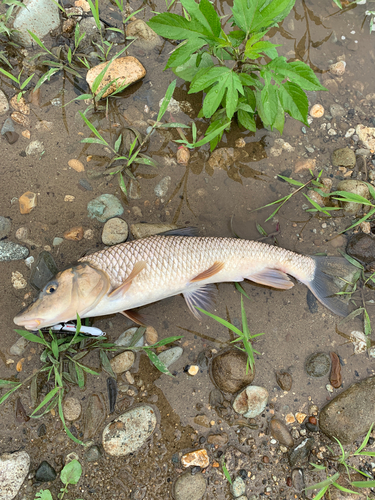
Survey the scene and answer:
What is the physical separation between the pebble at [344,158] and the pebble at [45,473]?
4358 millimetres

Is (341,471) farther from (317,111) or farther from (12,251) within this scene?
(12,251)

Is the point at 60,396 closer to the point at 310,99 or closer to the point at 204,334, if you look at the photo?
the point at 204,334

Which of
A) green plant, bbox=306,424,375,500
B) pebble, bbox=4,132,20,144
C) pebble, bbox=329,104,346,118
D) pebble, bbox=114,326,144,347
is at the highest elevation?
pebble, bbox=4,132,20,144

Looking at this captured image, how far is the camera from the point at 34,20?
3.60 meters

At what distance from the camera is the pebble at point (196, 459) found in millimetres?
3100

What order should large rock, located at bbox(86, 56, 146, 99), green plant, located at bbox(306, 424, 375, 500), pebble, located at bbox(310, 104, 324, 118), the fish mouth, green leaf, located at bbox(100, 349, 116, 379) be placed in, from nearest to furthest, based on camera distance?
the fish mouth
green plant, located at bbox(306, 424, 375, 500)
green leaf, located at bbox(100, 349, 116, 379)
large rock, located at bbox(86, 56, 146, 99)
pebble, located at bbox(310, 104, 324, 118)

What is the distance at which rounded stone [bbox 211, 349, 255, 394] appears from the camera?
3186 mm

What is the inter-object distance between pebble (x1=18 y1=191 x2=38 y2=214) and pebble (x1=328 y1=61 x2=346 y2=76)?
3852 millimetres

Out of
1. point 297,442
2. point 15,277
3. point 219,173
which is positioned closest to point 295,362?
point 297,442

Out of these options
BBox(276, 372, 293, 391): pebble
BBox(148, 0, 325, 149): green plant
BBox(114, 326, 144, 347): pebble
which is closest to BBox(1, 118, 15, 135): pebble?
BBox(148, 0, 325, 149): green plant

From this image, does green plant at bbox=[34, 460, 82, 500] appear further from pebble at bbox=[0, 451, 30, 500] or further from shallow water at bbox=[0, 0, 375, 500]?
pebble at bbox=[0, 451, 30, 500]

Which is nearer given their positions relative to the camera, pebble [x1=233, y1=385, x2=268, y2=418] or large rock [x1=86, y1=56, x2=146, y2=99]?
pebble [x1=233, y1=385, x2=268, y2=418]

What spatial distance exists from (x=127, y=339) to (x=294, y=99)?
2.71 m

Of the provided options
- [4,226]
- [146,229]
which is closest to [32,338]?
[4,226]
